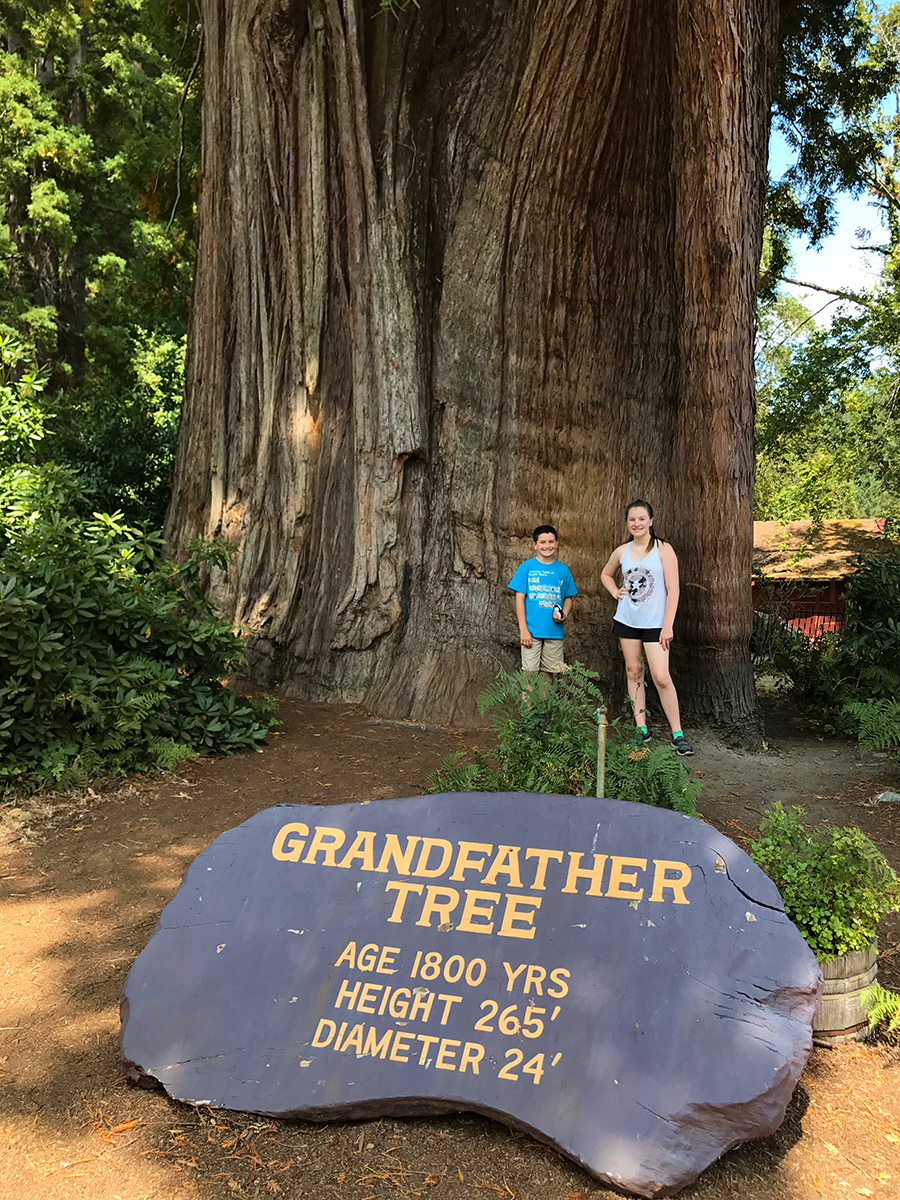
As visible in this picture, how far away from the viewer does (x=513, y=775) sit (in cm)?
422

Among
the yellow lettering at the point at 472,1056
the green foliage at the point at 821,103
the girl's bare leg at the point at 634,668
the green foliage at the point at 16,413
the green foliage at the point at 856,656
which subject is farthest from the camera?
the green foliage at the point at 821,103

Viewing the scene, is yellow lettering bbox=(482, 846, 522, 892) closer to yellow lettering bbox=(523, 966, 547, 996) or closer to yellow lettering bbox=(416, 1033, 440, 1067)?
yellow lettering bbox=(523, 966, 547, 996)

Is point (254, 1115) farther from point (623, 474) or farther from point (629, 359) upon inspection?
point (629, 359)

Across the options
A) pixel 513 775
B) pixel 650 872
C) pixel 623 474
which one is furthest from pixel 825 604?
pixel 650 872

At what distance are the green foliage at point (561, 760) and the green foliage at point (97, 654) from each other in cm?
204

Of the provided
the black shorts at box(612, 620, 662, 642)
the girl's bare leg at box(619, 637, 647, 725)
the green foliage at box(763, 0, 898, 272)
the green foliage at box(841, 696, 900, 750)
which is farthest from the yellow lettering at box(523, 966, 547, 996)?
the green foliage at box(763, 0, 898, 272)

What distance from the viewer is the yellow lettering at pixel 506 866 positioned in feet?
9.66

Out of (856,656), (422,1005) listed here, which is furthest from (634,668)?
(422,1005)

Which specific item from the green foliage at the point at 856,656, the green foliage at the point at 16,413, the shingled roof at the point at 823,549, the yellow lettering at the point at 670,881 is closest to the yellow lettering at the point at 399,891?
the yellow lettering at the point at 670,881

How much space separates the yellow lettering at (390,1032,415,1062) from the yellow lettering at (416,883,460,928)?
0.32 m

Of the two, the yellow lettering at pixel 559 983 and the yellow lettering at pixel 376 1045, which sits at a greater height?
the yellow lettering at pixel 559 983

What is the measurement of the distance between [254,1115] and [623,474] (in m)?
5.60

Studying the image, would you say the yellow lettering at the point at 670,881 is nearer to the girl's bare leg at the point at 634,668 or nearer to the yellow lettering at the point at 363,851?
the yellow lettering at the point at 363,851

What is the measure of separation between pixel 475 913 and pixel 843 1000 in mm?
1232
